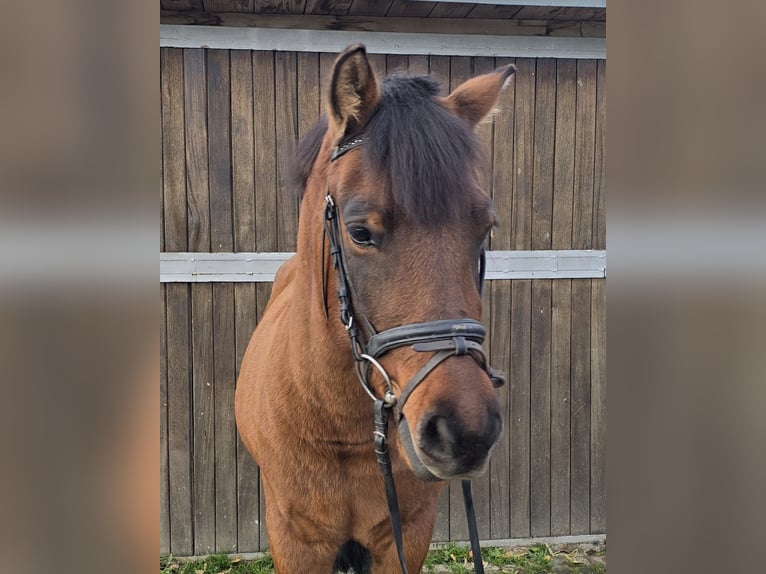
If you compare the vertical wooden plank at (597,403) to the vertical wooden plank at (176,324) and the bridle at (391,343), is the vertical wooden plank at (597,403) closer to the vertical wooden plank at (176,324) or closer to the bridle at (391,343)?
Answer: the bridle at (391,343)

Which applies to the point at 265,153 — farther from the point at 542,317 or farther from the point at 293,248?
the point at 542,317

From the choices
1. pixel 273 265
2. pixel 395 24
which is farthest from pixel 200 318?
pixel 395 24

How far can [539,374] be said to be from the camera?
278 centimetres

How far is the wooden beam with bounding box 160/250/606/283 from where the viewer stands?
2.56 meters

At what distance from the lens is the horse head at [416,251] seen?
0.85m

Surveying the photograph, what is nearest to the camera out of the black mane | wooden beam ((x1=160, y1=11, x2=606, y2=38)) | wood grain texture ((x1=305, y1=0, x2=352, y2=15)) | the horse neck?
the black mane

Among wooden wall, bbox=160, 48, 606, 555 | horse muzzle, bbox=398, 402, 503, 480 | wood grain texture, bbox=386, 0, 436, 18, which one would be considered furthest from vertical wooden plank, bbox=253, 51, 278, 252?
horse muzzle, bbox=398, 402, 503, 480

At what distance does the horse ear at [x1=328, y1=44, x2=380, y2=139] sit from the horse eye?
0.22 meters

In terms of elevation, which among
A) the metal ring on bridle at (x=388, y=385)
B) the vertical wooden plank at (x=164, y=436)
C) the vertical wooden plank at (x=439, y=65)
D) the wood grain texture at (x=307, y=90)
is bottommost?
the vertical wooden plank at (x=164, y=436)

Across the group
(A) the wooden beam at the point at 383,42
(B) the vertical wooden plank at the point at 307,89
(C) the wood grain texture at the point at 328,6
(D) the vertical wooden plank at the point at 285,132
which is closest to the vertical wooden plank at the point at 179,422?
(D) the vertical wooden plank at the point at 285,132

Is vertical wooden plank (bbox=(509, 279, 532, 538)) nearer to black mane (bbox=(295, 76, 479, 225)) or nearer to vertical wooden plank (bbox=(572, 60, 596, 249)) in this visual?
vertical wooden plank (bbox=(572, 60, 596, 249))

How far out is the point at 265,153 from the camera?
8.46ft
